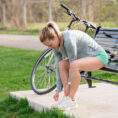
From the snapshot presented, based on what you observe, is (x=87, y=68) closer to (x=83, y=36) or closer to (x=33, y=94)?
(x=83, y=36)

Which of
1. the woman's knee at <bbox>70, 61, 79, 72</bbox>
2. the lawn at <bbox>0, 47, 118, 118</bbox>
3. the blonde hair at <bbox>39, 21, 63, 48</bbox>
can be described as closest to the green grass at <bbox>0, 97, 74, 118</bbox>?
the lawn at <bbox>0, 47, 118, 118</bbox>

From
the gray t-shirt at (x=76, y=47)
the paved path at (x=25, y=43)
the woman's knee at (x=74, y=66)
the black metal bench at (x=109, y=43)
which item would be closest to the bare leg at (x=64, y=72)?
the gray t-shirt at (x=76, y=47)

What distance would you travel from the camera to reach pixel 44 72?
558cm

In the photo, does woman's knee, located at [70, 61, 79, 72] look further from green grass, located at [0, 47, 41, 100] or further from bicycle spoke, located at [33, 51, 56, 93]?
green grass, located at [0, 47, 41, 100]

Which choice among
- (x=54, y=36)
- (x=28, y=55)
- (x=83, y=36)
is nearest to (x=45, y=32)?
(x=54, y=36)

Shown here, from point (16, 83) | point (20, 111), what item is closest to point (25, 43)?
point (16, 83)

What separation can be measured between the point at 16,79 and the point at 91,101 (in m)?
2.13

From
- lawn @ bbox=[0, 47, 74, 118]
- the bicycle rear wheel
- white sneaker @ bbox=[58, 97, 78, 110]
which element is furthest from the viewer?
the bicycle rear wheel

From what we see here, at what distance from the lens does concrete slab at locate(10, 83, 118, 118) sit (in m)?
4.27

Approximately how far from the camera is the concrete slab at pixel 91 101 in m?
4.27

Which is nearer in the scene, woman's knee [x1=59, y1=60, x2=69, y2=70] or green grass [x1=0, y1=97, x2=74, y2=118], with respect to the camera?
green grass [x1=0, y1=97, x2=74, y2=118]

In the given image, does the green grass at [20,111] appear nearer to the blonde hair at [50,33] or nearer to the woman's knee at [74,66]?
the woman's knee at [74,66]

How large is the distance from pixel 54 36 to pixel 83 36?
0.38 metres

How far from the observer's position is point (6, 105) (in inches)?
202
